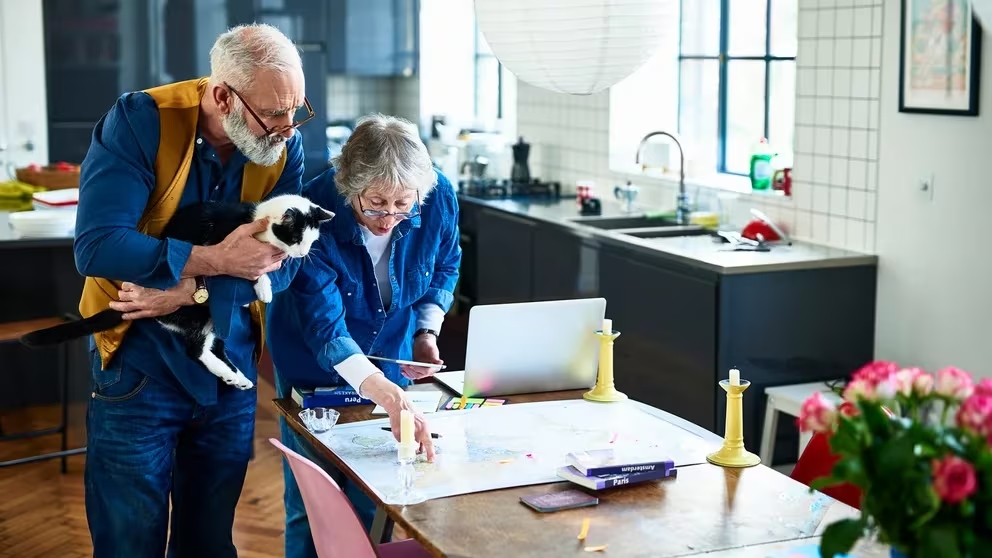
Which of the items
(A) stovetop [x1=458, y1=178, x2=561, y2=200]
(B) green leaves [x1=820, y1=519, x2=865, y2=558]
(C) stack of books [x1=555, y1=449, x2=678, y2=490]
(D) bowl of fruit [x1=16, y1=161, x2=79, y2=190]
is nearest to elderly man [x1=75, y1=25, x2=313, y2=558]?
(C) stack of books [x1=555, y1=449, x2=678, y2=490]

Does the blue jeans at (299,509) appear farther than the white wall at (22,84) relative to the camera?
No

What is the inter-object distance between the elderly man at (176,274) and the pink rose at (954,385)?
142 centimetres

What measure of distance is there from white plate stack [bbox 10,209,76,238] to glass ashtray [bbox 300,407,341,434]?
241 cm

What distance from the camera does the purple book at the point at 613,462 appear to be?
Result: 7.66ft

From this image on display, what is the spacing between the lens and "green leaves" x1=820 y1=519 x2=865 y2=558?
60.6 inches

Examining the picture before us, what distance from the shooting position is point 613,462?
237 cm

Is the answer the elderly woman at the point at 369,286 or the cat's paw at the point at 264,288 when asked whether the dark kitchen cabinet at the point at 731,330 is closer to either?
the elderly woman at the point at 369,286

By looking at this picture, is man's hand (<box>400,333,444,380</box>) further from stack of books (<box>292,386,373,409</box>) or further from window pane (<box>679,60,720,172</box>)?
window pane (<box>679,60,720,172</box>)

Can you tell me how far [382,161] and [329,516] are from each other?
2.75 ft

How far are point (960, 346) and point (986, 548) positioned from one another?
9.01ft

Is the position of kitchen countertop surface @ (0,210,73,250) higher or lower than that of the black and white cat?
lower

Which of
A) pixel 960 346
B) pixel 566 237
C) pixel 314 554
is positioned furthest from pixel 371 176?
pixel 566 237

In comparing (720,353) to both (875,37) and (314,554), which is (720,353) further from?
(314,554)

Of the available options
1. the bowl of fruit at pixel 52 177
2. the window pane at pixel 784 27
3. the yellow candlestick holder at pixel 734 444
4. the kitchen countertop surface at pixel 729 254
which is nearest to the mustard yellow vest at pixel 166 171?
the yellow candlestick holder at pixel 734 444
